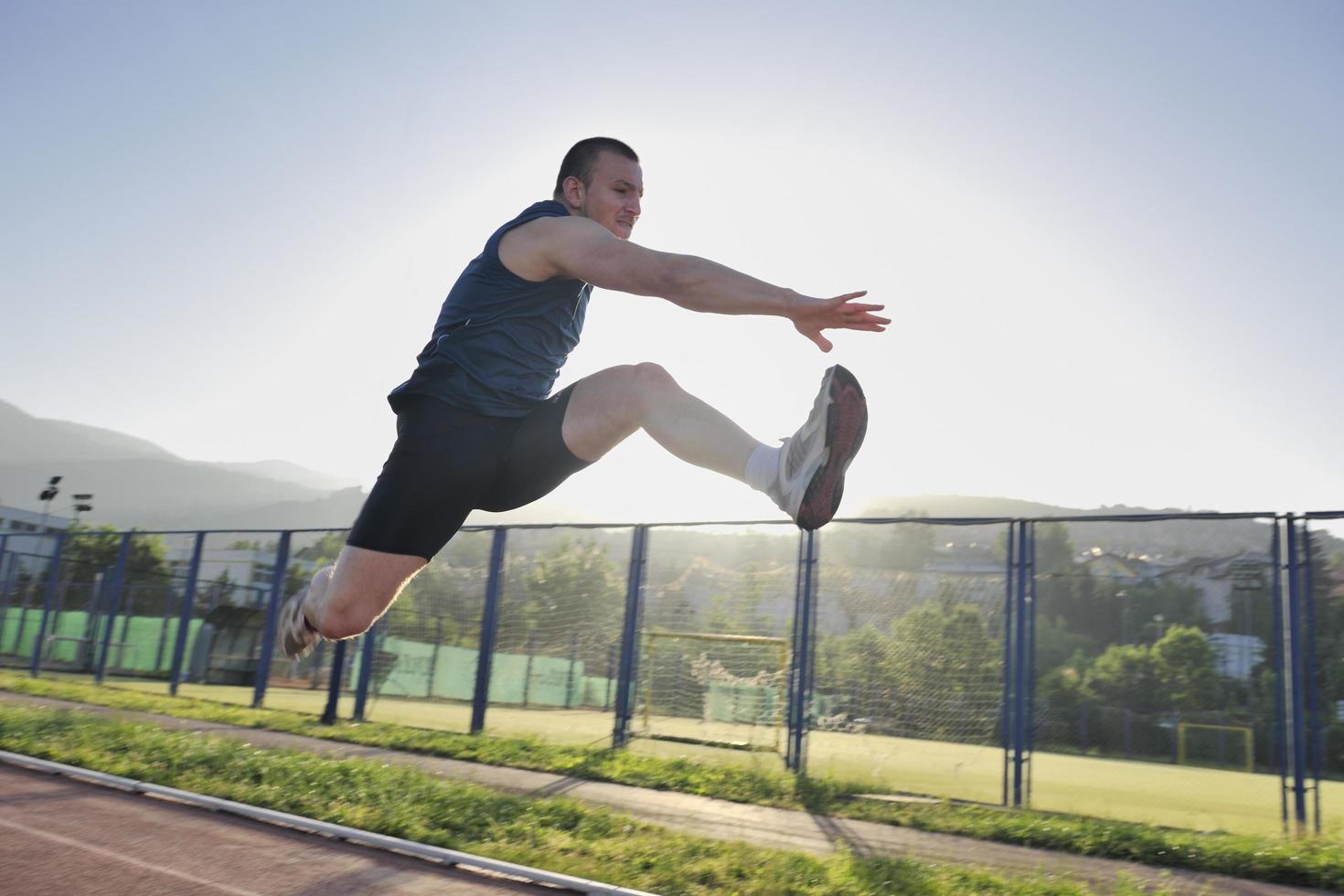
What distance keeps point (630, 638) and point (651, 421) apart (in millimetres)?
8084

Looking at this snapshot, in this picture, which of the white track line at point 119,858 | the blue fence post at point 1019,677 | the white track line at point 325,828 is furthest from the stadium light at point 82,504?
the blue fence post at point 1019,677

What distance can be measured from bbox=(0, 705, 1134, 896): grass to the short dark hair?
3.13 metres

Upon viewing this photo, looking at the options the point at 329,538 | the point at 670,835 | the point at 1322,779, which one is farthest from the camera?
the point at 329,538

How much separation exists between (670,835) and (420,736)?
562cm

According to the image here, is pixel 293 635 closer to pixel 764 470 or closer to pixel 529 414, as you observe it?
pixel 529 414

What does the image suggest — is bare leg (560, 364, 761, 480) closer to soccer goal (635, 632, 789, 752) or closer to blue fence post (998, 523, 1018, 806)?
blue fence post (998, 523, 1018, 806)

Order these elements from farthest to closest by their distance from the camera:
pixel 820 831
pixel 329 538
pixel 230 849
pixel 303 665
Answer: pixel 303 665 → pixel 329 538 → pixel 820 831 → pixel 230 849

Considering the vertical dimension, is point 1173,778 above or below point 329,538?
below

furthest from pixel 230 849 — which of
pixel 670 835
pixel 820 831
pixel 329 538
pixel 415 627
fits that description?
pixel 329 538

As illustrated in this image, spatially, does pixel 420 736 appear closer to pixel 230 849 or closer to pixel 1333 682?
pixel 230 849

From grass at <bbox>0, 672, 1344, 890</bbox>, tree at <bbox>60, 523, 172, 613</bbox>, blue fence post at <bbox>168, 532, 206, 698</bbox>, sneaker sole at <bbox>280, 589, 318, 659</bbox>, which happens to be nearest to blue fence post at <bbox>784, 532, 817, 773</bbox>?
grass at <bbox>0, 672, 1344, 890</bbox>

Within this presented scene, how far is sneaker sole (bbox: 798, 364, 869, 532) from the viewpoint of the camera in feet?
8.63

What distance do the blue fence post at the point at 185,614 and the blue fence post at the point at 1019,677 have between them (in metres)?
12.2

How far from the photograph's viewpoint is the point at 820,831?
664cm
